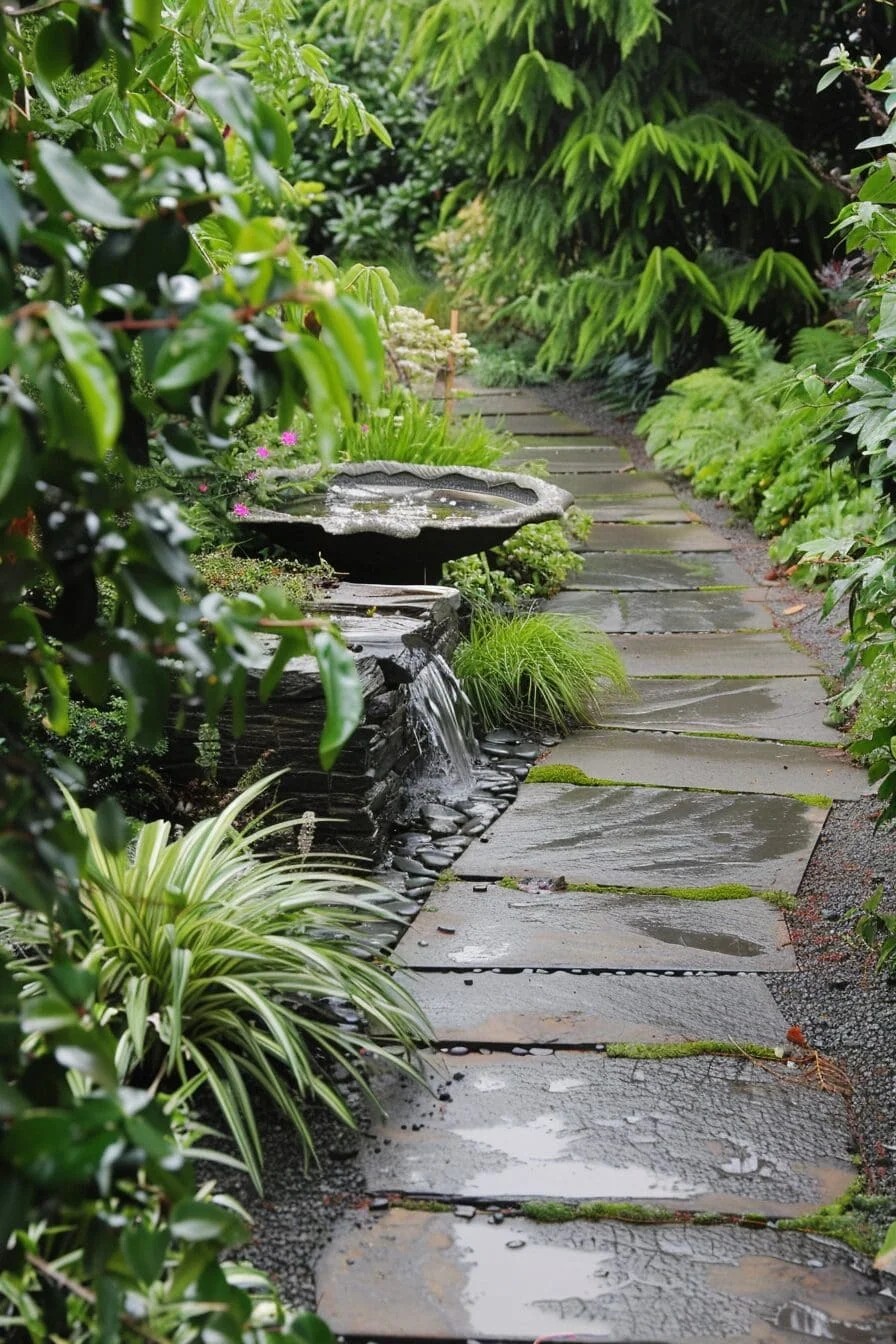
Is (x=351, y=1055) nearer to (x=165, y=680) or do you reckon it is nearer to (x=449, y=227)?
(x=165, y=680)

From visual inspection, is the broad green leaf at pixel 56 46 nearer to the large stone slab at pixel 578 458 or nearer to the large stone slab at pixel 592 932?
the large stone slab at pixel 592 932

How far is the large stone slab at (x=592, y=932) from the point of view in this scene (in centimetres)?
328

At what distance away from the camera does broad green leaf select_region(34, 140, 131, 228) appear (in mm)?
1099

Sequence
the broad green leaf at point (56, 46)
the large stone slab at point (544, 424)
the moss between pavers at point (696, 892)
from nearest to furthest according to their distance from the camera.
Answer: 1. the broad green leaf at point (56, 46)
2. the moss between pavers at point (696, 892)
3. the large stone slab at point (544, 424)

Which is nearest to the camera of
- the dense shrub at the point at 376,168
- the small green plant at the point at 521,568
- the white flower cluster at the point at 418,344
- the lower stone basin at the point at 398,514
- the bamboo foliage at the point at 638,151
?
the lower stone basin at the point at 398,514

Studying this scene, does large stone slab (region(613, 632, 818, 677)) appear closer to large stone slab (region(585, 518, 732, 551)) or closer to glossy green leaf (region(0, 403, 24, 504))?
large stone slab (region(585, 518, 732, 551))

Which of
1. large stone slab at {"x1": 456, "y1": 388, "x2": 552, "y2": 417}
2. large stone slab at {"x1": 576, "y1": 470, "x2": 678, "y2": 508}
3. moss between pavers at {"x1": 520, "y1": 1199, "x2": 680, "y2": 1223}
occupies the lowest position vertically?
large stone slab at {"x1": 456, "y1": 388, "x2": 552, "y2": 417}

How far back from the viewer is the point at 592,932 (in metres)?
3.43

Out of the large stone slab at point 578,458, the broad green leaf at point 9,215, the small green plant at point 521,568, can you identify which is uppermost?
the broad green leaf at point 9,215

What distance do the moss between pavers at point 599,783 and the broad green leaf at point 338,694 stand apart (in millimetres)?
3238

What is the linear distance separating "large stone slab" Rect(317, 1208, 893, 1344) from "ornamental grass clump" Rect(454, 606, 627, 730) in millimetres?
2837

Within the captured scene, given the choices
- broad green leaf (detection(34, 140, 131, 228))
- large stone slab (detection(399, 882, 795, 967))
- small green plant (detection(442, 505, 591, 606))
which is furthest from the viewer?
small green plant (detection(442, 505, 591, 606))

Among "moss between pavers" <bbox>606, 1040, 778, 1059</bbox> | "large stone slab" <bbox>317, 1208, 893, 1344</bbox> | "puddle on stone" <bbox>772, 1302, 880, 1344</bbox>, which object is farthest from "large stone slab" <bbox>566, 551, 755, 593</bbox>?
"puddle on stone" <bbox>772, 1302, 880, 1344</bbox>

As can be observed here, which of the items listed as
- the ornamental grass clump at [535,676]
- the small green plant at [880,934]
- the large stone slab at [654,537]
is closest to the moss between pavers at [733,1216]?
the small green plant at [880,934]
